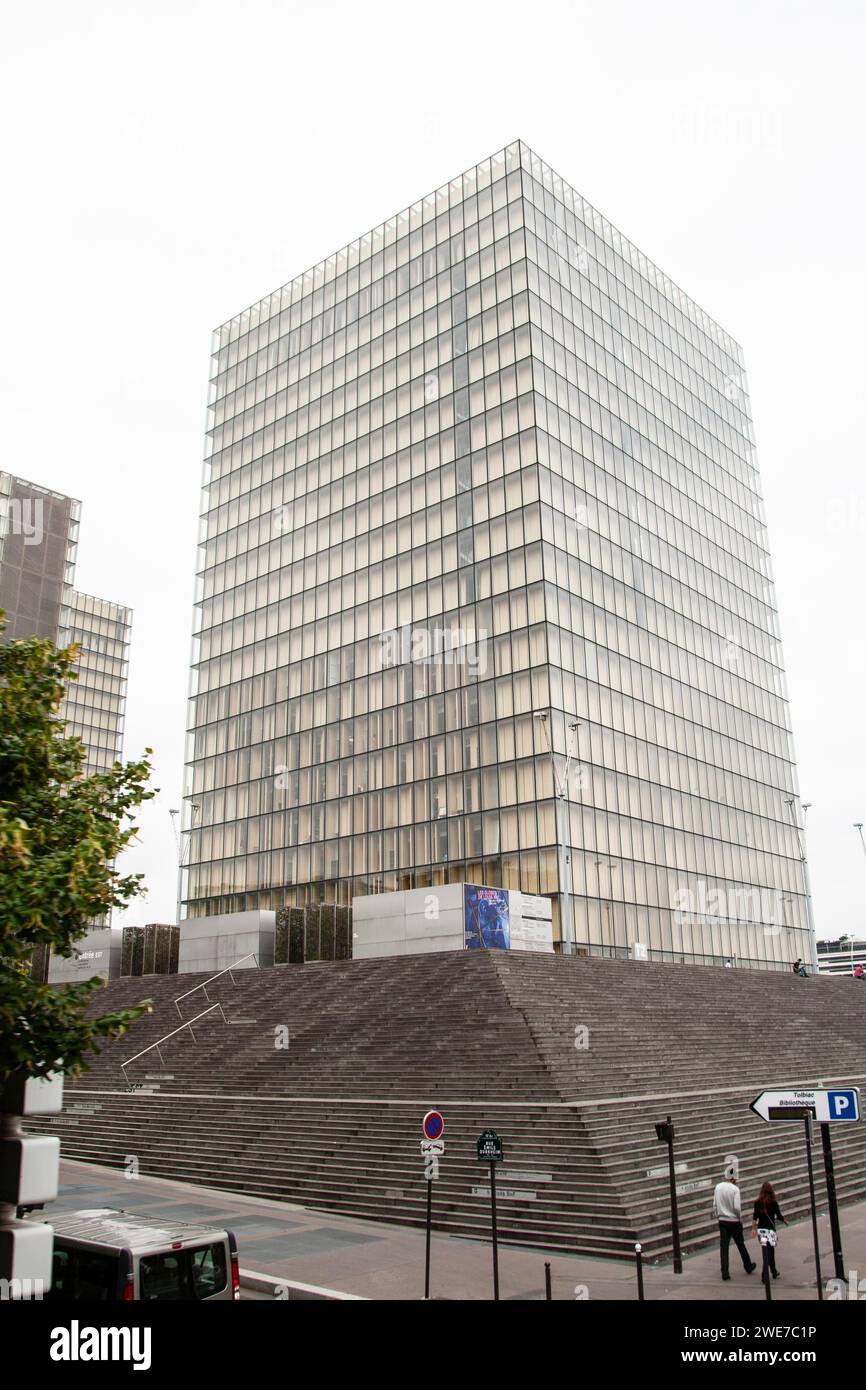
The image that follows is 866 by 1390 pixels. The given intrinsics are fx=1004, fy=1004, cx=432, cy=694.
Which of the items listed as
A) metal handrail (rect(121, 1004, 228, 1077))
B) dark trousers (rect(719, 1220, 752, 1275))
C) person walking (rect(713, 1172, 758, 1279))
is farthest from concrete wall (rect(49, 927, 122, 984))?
dark trousers (rect(719, 1220, 752, 1275))

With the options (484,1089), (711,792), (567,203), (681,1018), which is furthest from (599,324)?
(484,1089)

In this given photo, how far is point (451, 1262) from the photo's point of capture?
17.0 meters

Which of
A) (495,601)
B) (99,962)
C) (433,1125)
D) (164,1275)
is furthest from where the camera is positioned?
(495,601)

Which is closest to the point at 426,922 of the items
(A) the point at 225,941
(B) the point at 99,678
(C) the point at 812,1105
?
(A) the point at 225,941

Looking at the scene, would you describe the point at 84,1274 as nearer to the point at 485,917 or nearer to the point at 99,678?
the point at 485,917

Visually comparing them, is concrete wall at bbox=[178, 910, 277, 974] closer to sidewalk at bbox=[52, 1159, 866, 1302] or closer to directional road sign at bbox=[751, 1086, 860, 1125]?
sidewalk at bbox=[52, 1159, 866, 1302]

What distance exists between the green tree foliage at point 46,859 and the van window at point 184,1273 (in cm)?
224

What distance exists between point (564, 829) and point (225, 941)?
18348 mm

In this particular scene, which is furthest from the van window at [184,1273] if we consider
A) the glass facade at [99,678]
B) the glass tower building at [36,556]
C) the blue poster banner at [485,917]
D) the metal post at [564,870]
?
the glass facade at [99,678]

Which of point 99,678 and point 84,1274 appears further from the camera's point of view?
point 99,678

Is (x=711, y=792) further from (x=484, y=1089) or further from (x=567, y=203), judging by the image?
(x=484, y=1089)

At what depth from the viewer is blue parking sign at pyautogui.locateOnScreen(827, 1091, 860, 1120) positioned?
13800 mm

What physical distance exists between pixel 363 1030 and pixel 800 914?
51802 millimetres

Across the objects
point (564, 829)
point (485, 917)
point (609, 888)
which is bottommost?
point (485, 917)
